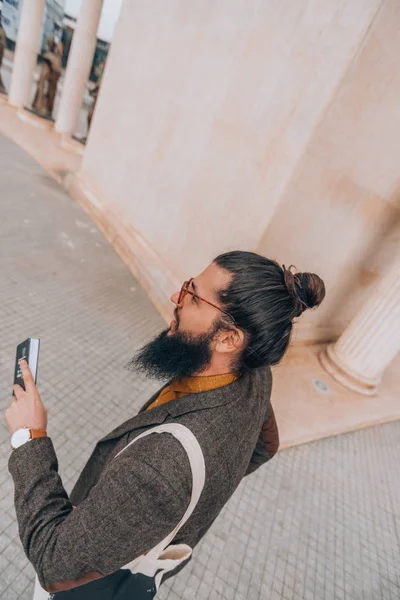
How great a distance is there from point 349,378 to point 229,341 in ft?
13.0

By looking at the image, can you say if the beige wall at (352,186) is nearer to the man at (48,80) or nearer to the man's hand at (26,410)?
the man's hand at (26,410)

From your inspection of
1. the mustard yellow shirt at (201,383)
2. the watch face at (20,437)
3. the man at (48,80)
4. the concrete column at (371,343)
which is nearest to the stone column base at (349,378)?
the concrete column at (371,343)

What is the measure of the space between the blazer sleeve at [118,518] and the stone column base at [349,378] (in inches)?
164

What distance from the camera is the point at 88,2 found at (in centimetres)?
834

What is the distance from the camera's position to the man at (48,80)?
1098cm

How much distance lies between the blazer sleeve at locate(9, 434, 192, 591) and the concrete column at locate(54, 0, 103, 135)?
11.0 m

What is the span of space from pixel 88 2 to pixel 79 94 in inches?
88.6

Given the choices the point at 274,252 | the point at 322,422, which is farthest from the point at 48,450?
the point at 322,422

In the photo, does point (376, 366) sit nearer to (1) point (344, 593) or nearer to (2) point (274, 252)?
(2) point (274, 252)

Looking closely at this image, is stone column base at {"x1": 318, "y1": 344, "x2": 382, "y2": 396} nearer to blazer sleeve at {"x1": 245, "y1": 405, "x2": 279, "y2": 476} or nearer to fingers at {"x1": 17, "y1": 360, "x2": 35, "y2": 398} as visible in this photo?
blazer sleeve at {"x1": 245, "y1": 405, "x2": 279, "y2": 476}

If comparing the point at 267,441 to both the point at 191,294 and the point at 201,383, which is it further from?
the point at 191,294

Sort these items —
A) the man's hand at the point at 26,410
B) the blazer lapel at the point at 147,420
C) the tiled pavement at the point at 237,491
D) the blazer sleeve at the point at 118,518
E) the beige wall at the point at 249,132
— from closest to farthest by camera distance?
the blazer sleeve at the point at 118,518 < the blazer lapel at the point at 147,420 < the man's hand at the point at 26,410 < the tiled pavement at the point at 237,491 < the beige wall at the point at 249,132

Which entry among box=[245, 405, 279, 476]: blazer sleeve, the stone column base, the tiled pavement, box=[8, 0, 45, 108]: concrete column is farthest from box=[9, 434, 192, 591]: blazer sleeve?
Answer: box=[8, 0, 45, 108]: concrete column

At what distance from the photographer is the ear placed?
3.53 ft
